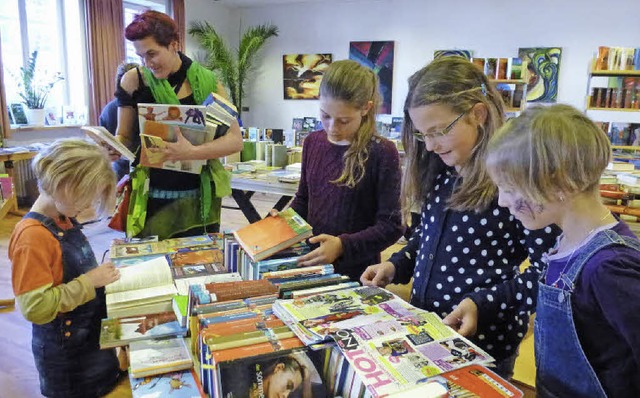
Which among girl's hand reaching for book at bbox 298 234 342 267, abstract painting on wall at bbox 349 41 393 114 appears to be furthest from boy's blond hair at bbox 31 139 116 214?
abstract painting on wall at bbox 349 41 393 114

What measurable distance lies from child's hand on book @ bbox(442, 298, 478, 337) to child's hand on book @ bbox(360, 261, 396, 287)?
0.29 m

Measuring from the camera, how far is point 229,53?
778cm

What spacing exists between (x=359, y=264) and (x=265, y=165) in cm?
244

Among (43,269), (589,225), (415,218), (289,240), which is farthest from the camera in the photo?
(415,218)

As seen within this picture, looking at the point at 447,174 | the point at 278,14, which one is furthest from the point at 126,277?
the point at 278,14

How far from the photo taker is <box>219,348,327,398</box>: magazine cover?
2.43ft

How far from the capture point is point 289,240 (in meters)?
1.32

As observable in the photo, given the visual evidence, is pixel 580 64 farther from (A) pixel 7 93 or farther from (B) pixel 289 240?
(A) pixel 7 93

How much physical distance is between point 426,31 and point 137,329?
7017 millimetres

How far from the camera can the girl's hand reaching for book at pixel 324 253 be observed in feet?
4.25

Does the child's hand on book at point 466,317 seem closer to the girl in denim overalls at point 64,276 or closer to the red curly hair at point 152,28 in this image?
the girl in denim overalls at point 64,276

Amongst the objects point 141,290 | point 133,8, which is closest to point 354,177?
point 141,290

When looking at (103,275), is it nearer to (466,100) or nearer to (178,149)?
(178,149)

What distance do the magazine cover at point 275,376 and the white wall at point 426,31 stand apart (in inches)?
255
